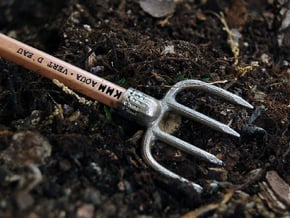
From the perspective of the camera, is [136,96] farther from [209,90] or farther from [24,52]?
[24,52]

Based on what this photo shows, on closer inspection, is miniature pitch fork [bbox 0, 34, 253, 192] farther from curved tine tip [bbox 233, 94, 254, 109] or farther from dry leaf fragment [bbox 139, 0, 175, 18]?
dry leaf fragment [bbox 139, 0, 175, 18]

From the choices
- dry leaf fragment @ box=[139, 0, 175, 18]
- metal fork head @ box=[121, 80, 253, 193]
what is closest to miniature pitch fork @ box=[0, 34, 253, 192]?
metal fork head @ box=[121, 80, 253, 193]

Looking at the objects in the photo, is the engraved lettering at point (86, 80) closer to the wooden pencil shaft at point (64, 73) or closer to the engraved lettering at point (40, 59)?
the wooden pencil shaft at point (64, 73)

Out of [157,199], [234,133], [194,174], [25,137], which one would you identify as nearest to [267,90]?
[234,133]

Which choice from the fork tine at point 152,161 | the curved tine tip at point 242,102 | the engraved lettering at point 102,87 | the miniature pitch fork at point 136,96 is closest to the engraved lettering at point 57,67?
the miniature pitch fork at point 136,96

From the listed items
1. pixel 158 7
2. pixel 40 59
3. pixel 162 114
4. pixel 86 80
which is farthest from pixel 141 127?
pixel 158 7

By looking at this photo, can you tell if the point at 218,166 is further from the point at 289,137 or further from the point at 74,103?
the point at 74,103

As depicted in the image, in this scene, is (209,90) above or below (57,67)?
above
